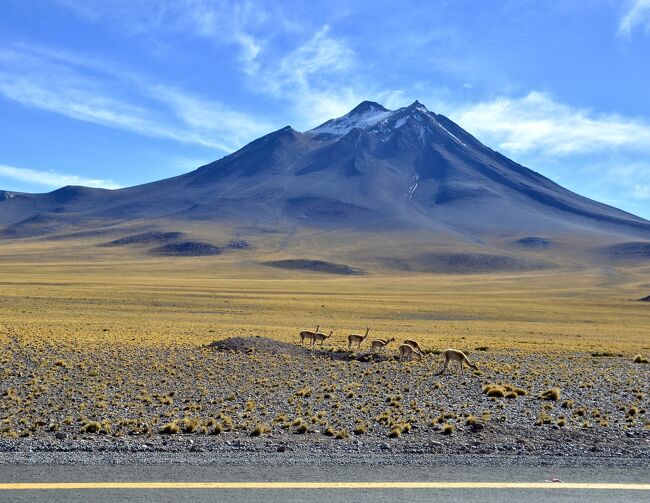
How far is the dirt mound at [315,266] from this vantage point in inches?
5842

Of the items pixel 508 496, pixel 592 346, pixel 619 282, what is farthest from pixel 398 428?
pixel 619 282

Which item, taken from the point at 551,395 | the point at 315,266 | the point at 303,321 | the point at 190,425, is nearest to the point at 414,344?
the point at 551,395

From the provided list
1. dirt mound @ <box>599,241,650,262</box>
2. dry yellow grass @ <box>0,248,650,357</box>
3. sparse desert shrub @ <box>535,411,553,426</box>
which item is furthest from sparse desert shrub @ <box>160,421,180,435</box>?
dirt mound @ <box>599,241,650,262</box>

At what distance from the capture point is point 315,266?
153 meters

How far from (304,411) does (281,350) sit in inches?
440

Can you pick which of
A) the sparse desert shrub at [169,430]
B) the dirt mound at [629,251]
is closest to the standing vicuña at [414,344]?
the sparse desert shrub at [169,430]

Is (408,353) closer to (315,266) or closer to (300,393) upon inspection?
(300,393)

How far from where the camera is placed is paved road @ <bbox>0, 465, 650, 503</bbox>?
7.17 meters

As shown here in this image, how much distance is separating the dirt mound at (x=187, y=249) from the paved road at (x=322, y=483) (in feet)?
566

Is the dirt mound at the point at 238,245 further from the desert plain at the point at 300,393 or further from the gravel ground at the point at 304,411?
the gravel ground at the point at 304,411

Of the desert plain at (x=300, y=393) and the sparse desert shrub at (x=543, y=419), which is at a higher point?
the sparse desert shrub at (x=543, y=419)

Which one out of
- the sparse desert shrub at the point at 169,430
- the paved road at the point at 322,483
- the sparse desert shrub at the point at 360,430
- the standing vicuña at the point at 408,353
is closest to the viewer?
the paved road at the point at 322,483

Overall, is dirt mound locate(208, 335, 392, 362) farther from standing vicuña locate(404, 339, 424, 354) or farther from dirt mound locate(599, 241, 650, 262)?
dirt mound locate(599, 241, 650, 262)

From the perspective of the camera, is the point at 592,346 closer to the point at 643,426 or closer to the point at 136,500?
the point at 643,426
